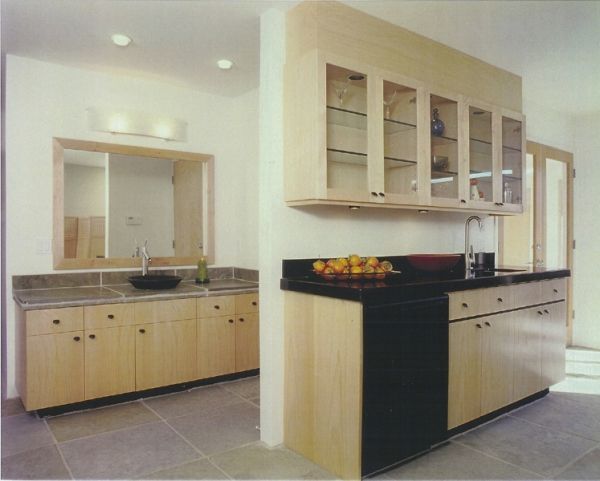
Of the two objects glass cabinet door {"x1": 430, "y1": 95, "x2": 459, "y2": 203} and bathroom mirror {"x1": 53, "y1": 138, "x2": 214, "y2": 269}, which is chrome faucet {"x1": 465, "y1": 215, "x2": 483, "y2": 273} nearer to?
glass cabinet door {"x1": 430, "y1": 95, "x2": 459, "y2": 203}

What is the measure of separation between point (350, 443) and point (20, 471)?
162 cm

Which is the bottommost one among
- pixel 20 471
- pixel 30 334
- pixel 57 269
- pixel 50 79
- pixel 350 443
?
pixel 20 471

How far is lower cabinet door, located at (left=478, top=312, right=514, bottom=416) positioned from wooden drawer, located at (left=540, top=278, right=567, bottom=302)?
489 millimetres

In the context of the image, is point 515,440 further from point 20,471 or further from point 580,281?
point 580,281

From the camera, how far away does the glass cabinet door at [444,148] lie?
3.09 metres

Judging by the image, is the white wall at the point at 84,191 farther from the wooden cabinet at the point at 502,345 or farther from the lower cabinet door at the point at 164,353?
the wooden cabinet at the point at 502,345

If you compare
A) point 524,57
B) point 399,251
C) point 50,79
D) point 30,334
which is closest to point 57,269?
point 30,334

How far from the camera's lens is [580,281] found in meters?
5.12

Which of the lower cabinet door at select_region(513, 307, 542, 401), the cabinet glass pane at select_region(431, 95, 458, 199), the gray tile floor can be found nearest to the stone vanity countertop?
the gray tile floor

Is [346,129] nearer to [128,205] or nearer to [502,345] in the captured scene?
[502,345]

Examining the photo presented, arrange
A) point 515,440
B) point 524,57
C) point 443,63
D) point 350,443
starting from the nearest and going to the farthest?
point 350,443 → point 515,440 → point 443,63 → point 524,57

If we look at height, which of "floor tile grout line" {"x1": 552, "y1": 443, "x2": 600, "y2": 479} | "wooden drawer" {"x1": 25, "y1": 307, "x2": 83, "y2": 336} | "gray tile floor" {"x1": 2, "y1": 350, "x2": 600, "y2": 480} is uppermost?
"wooden drawer" {"x1": 25, "y1": 307, "x2": 83, "y2": 336}

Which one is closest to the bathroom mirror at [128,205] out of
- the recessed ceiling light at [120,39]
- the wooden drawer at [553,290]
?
the recessed ceiling light at [120,39]

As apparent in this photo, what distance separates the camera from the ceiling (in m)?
2.71
